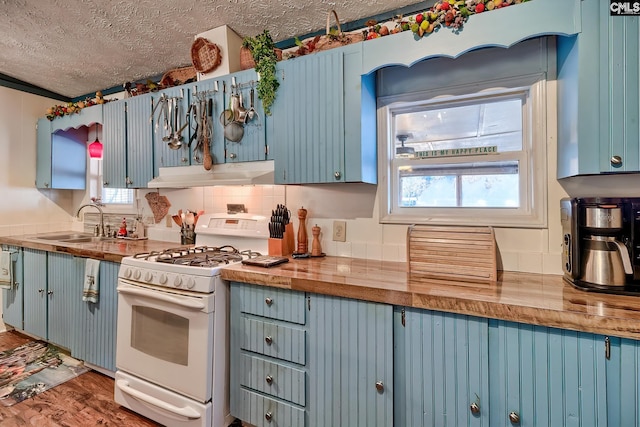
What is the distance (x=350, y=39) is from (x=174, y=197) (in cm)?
197

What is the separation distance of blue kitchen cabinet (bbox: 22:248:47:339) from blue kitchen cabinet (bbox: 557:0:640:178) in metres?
3.68

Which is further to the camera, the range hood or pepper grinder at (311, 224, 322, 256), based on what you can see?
pepper grinder at (311, 224, 322, 256)

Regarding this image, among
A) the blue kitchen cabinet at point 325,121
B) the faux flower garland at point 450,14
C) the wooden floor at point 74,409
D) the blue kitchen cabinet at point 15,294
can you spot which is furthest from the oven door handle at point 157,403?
the faux flower garland at point 450,14

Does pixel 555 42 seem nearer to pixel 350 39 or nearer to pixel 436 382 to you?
pixel 350 39

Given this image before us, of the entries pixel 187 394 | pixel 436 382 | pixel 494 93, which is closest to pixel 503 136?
pixel 494 93

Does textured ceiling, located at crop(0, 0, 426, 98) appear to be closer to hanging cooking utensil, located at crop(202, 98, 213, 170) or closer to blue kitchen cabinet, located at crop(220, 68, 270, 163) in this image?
blue kitchen cabinet, located at crop(220, 68, 270, 163)

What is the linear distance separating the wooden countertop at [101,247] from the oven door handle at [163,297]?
329 mm

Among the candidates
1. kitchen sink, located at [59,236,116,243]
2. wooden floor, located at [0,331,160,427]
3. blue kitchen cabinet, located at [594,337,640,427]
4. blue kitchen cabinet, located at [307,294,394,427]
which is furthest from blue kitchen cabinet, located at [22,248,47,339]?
blue kitchen cabinet, located at [594,337,640,427]

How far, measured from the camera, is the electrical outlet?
2090 mm

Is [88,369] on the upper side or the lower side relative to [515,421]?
lower

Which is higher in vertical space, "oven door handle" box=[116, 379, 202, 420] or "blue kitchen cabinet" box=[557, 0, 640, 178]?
"blue kitchen cabinet" box=[557, 0, 640, 178]

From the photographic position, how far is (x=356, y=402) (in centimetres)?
142

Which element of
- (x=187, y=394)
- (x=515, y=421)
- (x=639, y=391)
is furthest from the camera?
(x=187, y=394)

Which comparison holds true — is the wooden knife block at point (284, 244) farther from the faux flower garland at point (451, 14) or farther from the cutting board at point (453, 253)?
the faux flower garland at point (451, 14)
